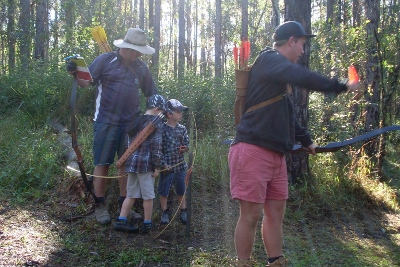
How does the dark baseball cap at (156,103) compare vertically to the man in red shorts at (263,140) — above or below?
above

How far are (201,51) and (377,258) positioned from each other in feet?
151

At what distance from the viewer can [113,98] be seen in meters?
5.37

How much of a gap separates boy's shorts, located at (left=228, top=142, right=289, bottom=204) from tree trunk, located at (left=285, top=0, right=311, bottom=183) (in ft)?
10.5

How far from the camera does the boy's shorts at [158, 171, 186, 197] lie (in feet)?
18.5

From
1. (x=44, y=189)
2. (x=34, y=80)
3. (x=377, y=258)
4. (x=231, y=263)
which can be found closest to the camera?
(x=231, y=263)

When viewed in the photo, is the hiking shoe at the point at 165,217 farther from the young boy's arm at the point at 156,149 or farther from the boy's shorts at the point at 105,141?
the boy's shorts at the point at 105,141

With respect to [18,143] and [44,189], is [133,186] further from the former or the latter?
[18,143]

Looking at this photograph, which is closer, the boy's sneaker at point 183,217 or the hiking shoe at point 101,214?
the hiking shoe at point 101,214

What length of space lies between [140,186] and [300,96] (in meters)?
2.80

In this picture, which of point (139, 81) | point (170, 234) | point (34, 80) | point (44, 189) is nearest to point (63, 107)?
point (34, 80)

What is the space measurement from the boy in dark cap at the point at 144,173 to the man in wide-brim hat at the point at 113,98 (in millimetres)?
266

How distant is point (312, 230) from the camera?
227 inches

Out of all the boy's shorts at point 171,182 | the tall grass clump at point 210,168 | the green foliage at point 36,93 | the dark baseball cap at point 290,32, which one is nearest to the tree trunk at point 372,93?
the tall grass clump at point 210,168

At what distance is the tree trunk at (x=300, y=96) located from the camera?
6.68 metres
